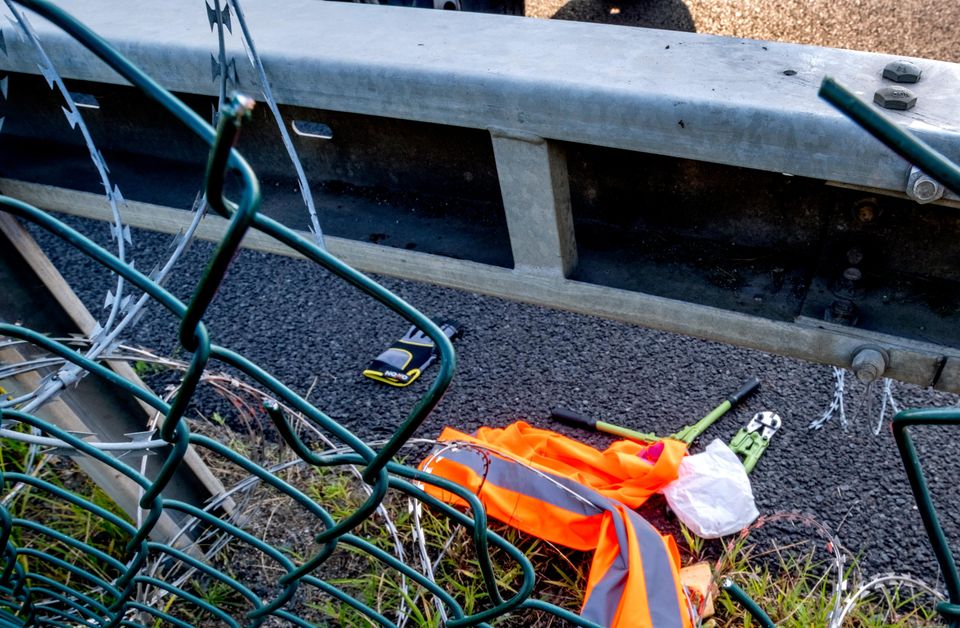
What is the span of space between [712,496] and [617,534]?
43 cm

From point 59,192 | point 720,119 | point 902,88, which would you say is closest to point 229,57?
point 59,192

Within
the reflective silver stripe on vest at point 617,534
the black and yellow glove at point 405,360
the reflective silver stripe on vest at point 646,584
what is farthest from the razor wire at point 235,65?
the black and yellow glove at point 405,360

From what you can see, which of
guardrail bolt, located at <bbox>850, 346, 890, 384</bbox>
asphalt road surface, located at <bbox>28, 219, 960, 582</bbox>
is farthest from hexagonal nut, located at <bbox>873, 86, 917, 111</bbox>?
asphalt road surface, located at <bbox>28, 219, 960, 582</bbox>

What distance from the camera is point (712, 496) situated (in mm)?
3092

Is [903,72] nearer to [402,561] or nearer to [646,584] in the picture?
[646,584]

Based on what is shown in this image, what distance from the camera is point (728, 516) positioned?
305cm

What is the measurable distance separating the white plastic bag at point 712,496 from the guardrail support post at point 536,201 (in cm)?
147

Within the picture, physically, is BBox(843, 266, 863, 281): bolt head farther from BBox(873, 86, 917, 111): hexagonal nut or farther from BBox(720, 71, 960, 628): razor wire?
BBox(720, 71, 960, 628): razor wire

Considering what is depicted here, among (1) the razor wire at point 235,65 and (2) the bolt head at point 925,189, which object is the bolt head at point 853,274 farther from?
(1) the razor wire at point 235,65

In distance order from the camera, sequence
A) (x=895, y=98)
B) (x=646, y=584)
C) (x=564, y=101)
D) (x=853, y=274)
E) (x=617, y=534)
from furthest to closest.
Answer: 1. (x=617, y=534)
2. (x=646, y=584)
3. (x=853, y=274)
4. (x=564, y=101)
5. (x=895, y=98)

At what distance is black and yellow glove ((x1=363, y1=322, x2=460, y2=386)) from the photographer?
3859 mm

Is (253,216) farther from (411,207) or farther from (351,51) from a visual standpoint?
(411,207)

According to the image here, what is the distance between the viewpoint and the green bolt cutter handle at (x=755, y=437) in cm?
330

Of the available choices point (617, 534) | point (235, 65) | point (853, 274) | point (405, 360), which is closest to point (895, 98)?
point (853, 274)
